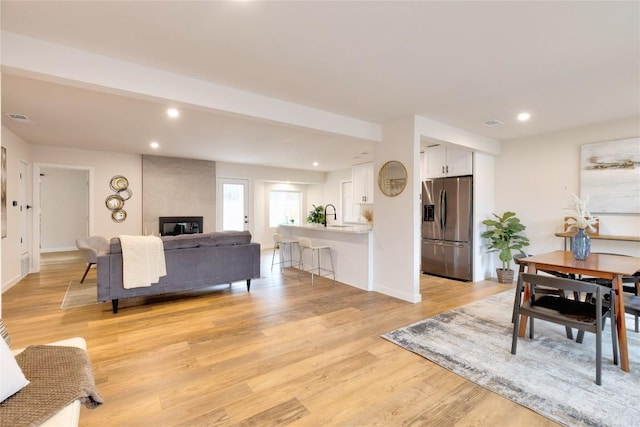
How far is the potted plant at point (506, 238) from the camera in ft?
15.8

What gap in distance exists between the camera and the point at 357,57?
8.00ft

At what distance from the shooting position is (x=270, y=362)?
2.40 metres

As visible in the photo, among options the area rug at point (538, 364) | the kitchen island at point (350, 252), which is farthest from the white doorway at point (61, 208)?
the area rug at point (538, 364)

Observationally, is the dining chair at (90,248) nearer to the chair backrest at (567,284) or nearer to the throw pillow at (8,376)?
the throw pillow at (8,376)

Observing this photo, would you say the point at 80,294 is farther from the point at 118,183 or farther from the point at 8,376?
the point at 8,376

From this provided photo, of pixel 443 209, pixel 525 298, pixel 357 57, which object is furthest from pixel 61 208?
pixel 525 298

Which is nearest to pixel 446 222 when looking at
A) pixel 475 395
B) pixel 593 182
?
pixel 593 182

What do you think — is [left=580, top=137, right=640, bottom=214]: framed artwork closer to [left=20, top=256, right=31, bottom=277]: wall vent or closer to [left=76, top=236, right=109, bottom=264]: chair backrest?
[left=76, top=236, right=109, bottom=264]: chair backrest

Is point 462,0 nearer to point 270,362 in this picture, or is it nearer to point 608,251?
point 270,362

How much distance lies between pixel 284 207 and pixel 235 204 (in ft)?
6.14

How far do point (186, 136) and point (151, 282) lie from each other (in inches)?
101

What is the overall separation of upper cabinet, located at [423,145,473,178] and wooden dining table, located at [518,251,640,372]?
2278 millimetres

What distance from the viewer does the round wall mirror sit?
4004 millimetres

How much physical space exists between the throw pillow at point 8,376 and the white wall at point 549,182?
592cm
